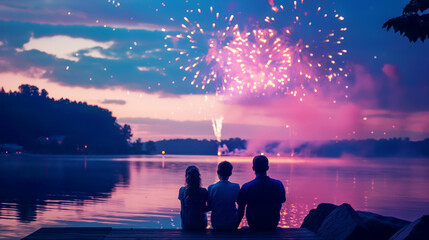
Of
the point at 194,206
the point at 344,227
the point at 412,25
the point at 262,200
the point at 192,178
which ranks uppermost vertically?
the point at 412,25

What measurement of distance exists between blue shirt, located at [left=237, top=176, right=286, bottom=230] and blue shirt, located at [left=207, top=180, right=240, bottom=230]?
0.64ft

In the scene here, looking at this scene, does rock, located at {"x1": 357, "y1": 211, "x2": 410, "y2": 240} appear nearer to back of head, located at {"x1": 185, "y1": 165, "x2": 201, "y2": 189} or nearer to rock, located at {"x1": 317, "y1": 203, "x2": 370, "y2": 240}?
rock, located at {"x1": 317, "y1": 203, "x2": 370, "y2": 240}

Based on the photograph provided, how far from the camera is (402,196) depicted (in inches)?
1756

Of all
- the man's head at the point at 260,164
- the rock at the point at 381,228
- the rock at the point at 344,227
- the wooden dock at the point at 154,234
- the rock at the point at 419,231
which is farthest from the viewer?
the rock at the point at 381,228

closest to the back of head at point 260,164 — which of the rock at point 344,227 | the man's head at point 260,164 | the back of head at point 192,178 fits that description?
the man's head at point 260,164

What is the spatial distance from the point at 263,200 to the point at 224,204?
82cm

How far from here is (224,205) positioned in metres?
10.5

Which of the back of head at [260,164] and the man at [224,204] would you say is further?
the man at [224,204]

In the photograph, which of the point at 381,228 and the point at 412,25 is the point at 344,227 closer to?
the point at 381,228

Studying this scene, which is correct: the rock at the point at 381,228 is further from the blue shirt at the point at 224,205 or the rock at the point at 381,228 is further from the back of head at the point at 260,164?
the blue shirt at the point at 224,205

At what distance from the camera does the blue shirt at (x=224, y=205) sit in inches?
410

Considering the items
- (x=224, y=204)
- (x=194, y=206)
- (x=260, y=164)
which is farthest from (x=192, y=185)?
(x=260, y=164)

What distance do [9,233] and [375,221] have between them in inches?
606

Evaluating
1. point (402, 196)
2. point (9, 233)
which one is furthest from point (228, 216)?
point (402, 196)
